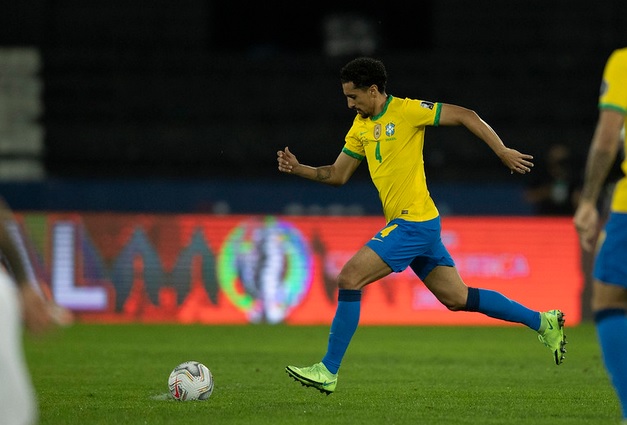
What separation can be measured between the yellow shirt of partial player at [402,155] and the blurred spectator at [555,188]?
8.24 meters

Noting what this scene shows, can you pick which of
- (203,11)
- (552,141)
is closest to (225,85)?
(203,11)

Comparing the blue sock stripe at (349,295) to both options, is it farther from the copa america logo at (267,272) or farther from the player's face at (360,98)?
the copa america logo at (267,272)

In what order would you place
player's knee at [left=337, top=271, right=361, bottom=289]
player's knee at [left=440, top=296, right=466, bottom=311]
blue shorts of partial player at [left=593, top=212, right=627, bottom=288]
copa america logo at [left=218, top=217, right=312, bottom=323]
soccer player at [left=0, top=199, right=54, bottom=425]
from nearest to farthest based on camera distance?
soccer player at [left=0, top=199, right=54, bottom=425]
blue shorts of partial player at [left=593, top=212, right=627, bottom=288]
player's knee at [left=337, top=271, right=361, bottom=289]
player's knee at [left=440, top=296, right=466, bottom=311]
copa america logo at [left=218, top=217, right=312, bottom=323]

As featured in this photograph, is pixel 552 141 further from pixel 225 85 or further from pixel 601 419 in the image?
pixel 601 419

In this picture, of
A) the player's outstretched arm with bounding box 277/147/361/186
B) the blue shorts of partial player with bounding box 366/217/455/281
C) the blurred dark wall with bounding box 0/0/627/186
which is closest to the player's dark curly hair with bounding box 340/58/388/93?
the player's outstretched arm with bounding box 277/147/361/186

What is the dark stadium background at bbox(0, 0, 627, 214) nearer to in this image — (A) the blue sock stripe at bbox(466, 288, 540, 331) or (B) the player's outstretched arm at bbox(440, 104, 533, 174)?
(A) the blue sock stripe at bbox(466, 288, 540, 331)

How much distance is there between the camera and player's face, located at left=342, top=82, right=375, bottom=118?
7402 mm

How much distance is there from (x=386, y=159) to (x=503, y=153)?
2.49 ft

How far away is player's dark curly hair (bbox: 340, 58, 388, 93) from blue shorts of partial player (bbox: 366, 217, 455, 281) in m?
0.83

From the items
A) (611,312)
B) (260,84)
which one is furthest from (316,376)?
(260,84)

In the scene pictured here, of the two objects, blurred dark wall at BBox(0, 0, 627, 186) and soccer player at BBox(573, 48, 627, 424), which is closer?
soccer player at BBox(573, 48, 627, 424)

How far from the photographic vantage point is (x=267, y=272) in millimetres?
14508

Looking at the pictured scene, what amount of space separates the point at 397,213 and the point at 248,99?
10098 millimetres

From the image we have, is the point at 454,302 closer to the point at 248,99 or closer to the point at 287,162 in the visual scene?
the point at 287,162
